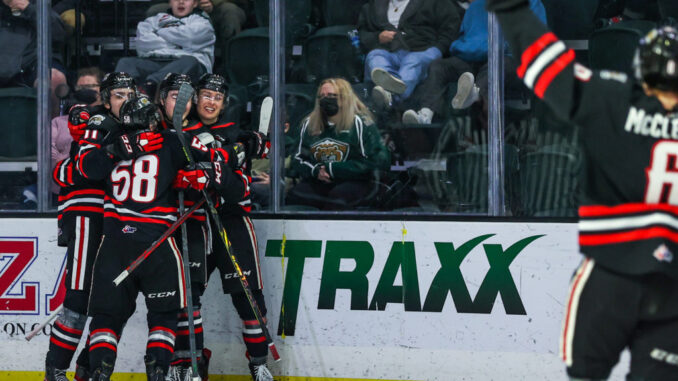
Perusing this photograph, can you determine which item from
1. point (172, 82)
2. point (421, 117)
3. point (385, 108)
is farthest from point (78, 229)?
point (421, 117)

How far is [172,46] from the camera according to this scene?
481cm

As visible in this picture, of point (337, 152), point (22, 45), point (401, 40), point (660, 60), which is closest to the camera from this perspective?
point (660, 60)

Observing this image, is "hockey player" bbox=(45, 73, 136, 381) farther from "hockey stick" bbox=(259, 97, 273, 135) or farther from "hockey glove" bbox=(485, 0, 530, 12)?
"hockey glove" bbox=(485, 0, 530, 12)

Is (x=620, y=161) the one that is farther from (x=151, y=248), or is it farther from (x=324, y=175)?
(x=324, y=175)

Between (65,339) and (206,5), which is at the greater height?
(206,5)

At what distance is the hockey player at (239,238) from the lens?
14.5ft

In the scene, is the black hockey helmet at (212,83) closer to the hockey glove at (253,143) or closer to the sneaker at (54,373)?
the hockey glove at (253,143)

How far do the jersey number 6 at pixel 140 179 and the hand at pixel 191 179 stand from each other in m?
0.12

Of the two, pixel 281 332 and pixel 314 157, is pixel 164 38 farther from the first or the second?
pixel 281 332

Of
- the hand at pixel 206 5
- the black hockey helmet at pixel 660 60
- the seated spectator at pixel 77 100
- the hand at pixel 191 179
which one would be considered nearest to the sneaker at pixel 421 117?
the hand at pixel 191 179

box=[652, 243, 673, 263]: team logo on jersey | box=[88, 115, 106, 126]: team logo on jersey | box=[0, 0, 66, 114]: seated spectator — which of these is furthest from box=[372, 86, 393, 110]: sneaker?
box=[652, 243, 673, 263]: team logo on jersey

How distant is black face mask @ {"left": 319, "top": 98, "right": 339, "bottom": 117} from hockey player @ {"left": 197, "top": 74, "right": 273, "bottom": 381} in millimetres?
310

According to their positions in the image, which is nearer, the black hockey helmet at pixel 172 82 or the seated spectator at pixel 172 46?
the black hockey helmet at pixel 172 82

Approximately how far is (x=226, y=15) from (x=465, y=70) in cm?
116
